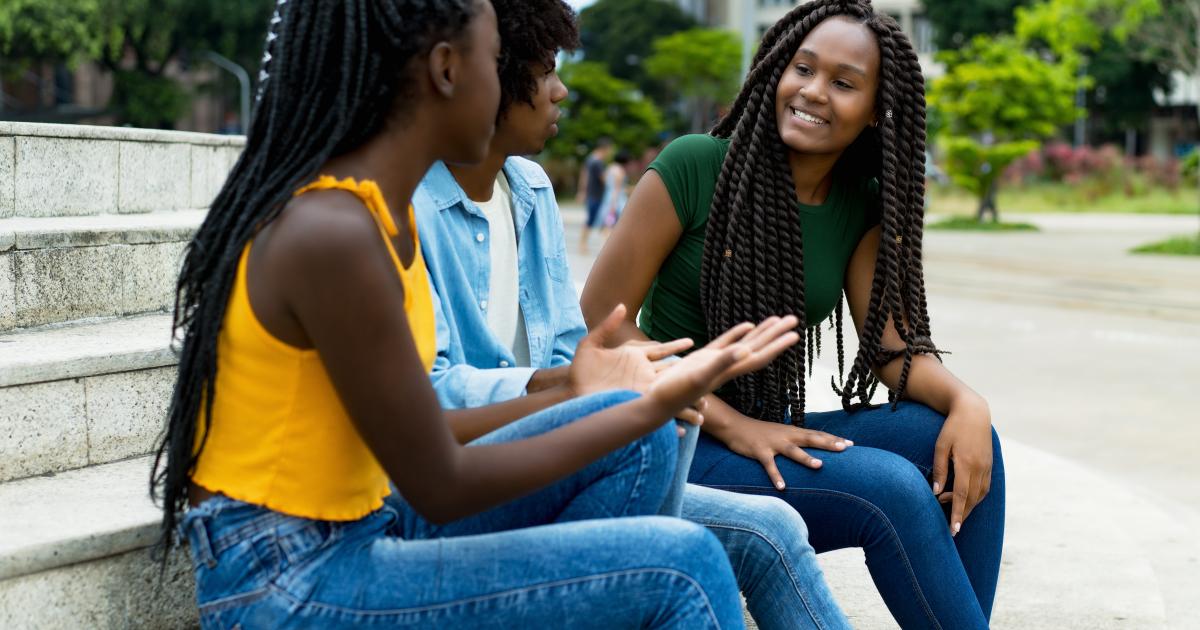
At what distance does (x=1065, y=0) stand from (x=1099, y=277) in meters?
6.19

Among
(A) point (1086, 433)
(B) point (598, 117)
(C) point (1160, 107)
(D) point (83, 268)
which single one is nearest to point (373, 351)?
(D) point (83, 268)

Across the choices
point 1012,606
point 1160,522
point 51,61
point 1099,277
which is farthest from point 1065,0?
point 51,61

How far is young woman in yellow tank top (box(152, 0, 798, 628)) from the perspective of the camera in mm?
1592

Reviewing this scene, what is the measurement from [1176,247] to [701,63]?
38.0 m

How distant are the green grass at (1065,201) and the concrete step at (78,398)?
88.8 ft

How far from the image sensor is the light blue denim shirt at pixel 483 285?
7.23 feet

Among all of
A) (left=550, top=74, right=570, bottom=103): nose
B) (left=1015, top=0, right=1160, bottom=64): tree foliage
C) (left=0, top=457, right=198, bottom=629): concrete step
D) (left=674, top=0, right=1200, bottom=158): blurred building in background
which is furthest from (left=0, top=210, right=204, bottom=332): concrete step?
(left=674, top=0, right=1200, bottom=158): blurred building in background

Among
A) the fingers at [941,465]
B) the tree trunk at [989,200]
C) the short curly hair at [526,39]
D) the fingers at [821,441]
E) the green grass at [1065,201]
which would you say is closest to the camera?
the short curly hair at [526,39]

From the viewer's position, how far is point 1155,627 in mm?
3172

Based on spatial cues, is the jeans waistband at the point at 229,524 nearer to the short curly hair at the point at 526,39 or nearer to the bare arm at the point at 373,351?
the bare arm at the point at 373,351

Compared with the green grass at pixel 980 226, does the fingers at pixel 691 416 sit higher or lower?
higher

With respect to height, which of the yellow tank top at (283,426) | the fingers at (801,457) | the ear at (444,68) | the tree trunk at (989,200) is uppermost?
the ear at (444,68)

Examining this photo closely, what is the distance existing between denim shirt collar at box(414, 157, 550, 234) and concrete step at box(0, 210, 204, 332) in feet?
3.06

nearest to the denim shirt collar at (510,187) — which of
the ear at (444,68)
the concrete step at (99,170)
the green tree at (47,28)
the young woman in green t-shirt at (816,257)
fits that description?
the young woman in green t-shirt at (816,257)
